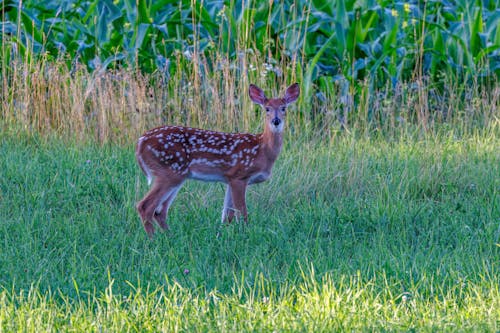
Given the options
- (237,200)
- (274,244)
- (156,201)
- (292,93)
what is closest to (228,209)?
(237,200)

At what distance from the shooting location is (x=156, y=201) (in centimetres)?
680

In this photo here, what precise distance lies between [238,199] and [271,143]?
58cm

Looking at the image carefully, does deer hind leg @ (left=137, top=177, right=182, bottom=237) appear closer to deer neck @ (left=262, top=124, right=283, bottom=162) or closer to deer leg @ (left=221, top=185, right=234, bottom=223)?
deer leg @ (left=221, top=185, right=234, bottom=223)

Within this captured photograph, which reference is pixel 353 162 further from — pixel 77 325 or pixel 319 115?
pixel 77 325

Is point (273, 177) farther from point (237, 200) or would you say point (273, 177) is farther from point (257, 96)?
point (237, 200)

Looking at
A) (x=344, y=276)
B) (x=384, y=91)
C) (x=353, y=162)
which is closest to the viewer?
(x=344, y=276)

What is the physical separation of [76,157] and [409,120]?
11.8 ft

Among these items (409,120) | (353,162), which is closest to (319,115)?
(409,120)

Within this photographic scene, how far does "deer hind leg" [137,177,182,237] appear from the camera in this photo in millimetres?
6742

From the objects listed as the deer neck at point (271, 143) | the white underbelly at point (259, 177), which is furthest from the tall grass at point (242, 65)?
the white underbelly at point (259, 177)

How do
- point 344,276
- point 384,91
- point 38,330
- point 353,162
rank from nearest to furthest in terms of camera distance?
point 38,330, point 344,276, point 353,162, point 384,91

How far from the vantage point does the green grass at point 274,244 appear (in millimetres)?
4520

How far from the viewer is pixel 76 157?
335 inches

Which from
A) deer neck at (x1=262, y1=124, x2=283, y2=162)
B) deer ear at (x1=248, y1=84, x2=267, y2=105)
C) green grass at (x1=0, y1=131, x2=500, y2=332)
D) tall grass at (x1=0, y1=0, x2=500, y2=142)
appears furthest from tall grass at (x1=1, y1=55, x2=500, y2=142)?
deer neck at (x1=262, y1=124, x2=283, y2=162)
